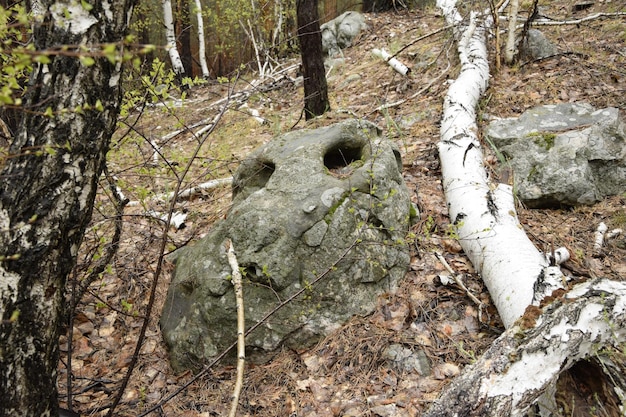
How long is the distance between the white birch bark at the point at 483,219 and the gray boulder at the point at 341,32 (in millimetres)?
5442

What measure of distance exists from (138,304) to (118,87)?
2480 millimetres

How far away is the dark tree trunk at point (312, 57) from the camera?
591 cm

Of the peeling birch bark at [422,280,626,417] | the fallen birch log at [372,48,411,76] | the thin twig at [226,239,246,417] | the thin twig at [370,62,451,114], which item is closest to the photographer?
the peeling birch bark at [422,280,626,417]

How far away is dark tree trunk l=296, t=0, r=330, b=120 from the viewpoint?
5.91 m

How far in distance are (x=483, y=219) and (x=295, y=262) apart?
159 cm

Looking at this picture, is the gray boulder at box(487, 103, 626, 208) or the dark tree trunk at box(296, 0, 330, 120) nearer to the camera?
the gray boulder at box(487, 103, 626, 208)

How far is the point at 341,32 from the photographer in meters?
10.7

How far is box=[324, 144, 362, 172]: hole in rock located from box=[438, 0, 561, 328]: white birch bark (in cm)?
96

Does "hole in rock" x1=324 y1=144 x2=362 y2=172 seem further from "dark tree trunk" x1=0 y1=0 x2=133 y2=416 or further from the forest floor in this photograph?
"dark tree trunk" x1=0 y1=0 x2=133 y2=416

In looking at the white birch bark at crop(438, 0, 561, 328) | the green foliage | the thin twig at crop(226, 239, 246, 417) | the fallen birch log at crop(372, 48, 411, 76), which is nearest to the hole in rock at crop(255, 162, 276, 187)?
the thin twig at crop(226, 239, 246, 417)

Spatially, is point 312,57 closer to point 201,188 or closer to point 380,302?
point 201,188

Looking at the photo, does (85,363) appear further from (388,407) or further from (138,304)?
(388,407)

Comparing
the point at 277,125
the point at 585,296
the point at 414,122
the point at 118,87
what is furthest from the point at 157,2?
the point at 585,296

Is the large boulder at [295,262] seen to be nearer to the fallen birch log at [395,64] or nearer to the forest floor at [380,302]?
the forest floor at [380,302]
